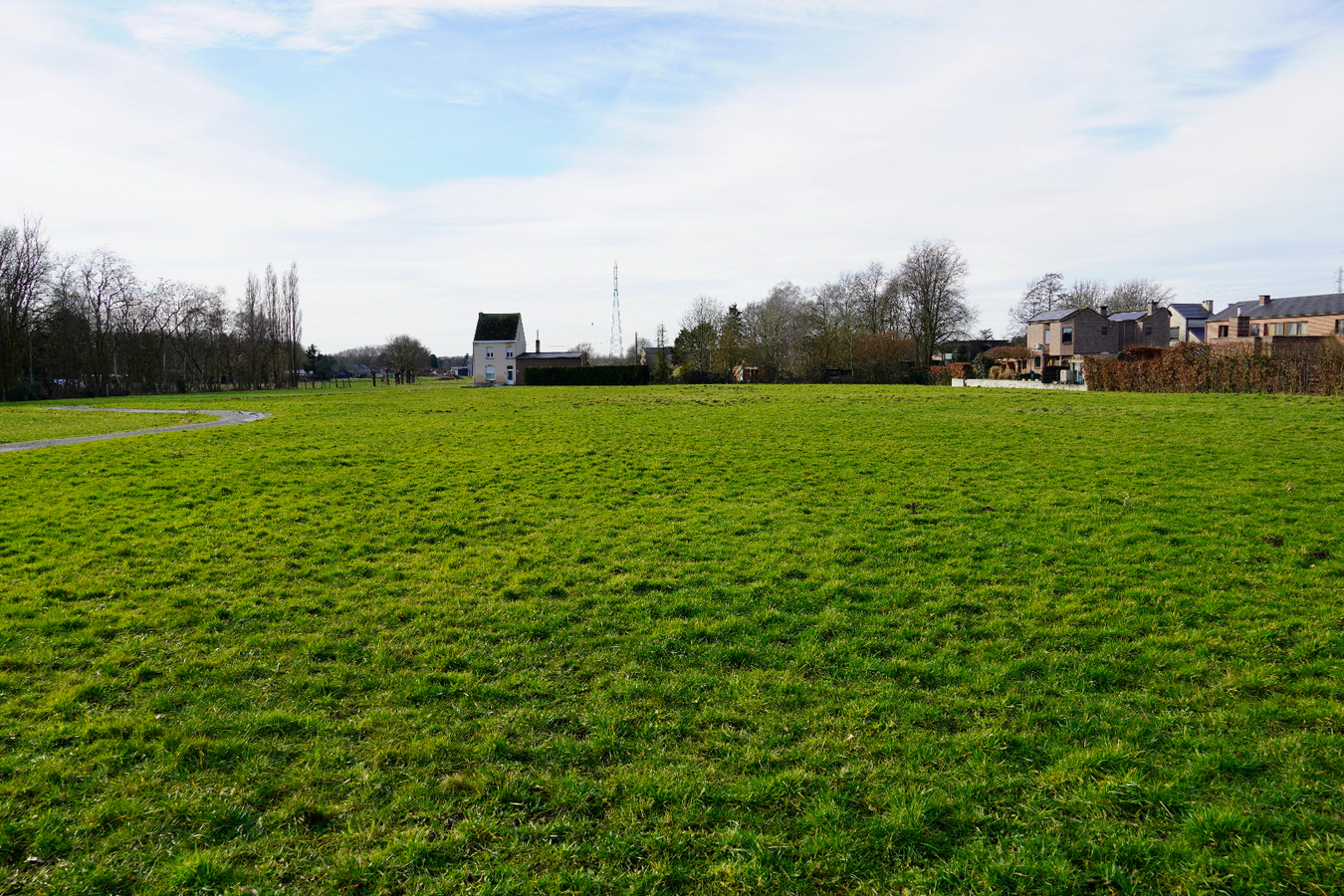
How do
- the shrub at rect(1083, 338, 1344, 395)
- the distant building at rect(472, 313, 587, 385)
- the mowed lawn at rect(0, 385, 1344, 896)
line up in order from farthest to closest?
the distant building at rect(472, 313, 587, 385)
the shrub at rect(1083, 338, 1344, 395)
the mowed lawn at rect(0, 385, 1344, 896)

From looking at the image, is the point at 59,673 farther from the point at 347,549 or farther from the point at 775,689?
the point at 775,689

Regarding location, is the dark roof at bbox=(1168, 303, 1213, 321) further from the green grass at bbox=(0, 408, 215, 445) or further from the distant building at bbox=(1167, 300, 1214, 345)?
the green grass at bbox=(0, 408, 215, 445)

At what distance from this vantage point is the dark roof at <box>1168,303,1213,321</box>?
76.9m

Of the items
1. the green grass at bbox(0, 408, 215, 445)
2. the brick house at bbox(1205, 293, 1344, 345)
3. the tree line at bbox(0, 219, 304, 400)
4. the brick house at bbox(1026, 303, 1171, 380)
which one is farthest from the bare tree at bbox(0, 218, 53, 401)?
the brick house at bbox(1205, 293, 1344, 345)

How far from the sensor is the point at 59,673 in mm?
5555

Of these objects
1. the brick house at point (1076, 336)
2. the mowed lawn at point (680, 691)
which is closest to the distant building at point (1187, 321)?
the brick house at point (1076, 336)

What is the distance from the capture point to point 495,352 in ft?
289

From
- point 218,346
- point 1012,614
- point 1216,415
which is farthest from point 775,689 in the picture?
point 218,346

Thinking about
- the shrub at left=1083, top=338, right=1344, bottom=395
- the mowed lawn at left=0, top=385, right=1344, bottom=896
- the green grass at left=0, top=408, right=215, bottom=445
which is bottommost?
the mowed lawn at left=0, top=385, right=1344, bottom=896

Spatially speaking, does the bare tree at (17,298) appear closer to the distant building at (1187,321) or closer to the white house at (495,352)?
the white house at (495,352)

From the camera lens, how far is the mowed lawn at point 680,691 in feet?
11.7

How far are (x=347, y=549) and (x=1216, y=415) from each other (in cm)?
2486

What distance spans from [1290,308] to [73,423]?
99.7 m

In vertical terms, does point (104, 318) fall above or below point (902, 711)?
above
